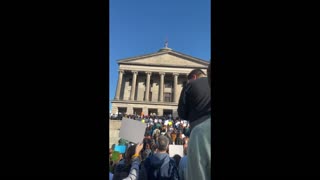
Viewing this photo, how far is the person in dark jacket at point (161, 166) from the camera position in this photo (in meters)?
3.85

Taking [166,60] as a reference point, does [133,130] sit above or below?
below

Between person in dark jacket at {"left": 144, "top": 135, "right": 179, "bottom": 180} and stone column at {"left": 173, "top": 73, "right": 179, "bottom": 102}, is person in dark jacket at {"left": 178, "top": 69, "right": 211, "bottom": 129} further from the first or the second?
stone column at {"left": 173, "top": 73, "right": 179, "bottom": 102}

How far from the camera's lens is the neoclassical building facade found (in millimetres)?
50406

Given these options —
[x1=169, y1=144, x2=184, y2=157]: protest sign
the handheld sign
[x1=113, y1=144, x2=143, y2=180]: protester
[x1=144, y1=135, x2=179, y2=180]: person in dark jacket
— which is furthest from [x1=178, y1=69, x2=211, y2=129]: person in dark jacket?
[x1=169, y1=144, x2=184, y2=157]: protest sign

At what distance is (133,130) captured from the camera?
473 cm

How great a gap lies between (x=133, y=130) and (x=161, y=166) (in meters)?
1.02

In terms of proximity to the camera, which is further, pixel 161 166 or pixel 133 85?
pixel 133 85

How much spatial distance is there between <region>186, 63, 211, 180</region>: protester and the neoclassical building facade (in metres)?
47.4

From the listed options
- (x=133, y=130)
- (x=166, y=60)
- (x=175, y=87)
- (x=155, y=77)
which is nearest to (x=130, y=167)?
(x=133, y=130)

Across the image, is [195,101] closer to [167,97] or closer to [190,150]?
[190,150]

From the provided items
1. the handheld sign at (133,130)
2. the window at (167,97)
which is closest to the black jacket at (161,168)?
the handheld sign at (133,130)
